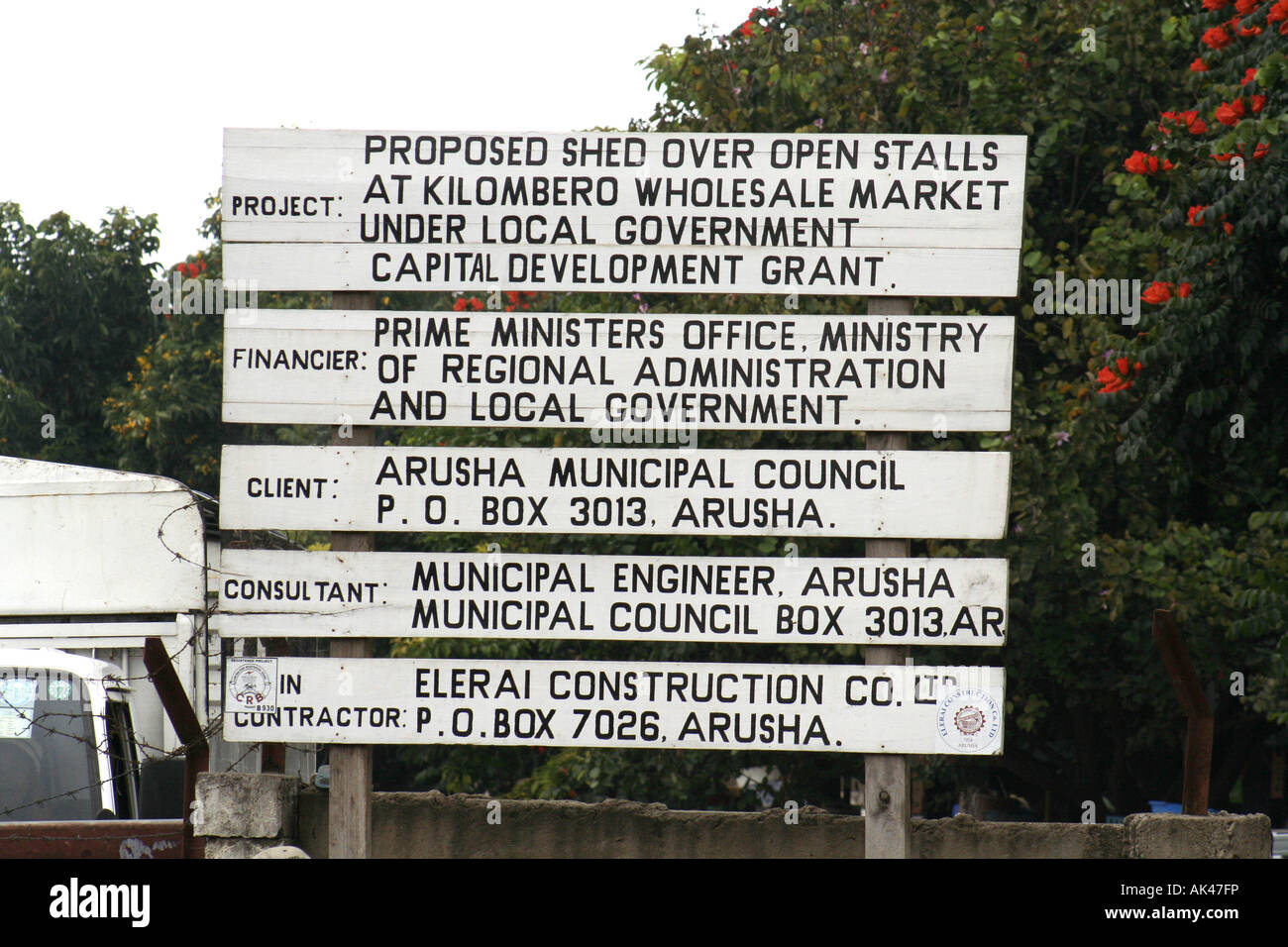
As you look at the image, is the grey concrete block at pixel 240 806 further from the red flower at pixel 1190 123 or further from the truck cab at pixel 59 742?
the red flower at pixel 1190 123

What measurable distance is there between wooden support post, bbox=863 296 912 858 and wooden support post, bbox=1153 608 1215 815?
1016 millimetres

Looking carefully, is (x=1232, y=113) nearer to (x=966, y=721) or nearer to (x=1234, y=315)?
(x=1234, y=315)

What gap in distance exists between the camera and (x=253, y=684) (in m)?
5.95

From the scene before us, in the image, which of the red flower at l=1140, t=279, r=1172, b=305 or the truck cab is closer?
the truck cab

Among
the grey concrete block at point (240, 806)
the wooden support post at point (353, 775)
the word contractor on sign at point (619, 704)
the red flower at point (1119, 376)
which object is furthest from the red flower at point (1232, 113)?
the grey concrete block at point (240, 806)

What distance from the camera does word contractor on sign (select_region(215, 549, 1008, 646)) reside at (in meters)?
5.70

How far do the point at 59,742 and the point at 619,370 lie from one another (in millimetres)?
3840

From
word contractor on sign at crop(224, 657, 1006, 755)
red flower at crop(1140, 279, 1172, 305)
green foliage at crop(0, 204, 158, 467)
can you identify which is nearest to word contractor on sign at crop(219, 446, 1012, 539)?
word contractor on sign at crop(224, 657, 1006, 755)

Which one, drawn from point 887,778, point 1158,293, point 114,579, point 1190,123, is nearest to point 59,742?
point 114,579

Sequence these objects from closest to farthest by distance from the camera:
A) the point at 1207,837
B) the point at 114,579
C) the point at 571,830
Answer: the point at 1207,837 < the point at 571,830 < the point at 114,579

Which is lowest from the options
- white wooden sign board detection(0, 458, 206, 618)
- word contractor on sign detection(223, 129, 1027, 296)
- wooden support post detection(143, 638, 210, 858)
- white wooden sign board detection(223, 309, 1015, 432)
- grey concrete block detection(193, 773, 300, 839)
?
grey concrete block detection(193, 773, 300, 839)

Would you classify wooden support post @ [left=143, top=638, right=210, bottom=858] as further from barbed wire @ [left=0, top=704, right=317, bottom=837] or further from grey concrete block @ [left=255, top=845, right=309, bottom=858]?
grey concrete block @ [left=255, top=845, right=309, bottom=858]

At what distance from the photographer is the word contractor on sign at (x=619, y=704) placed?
568 cm
